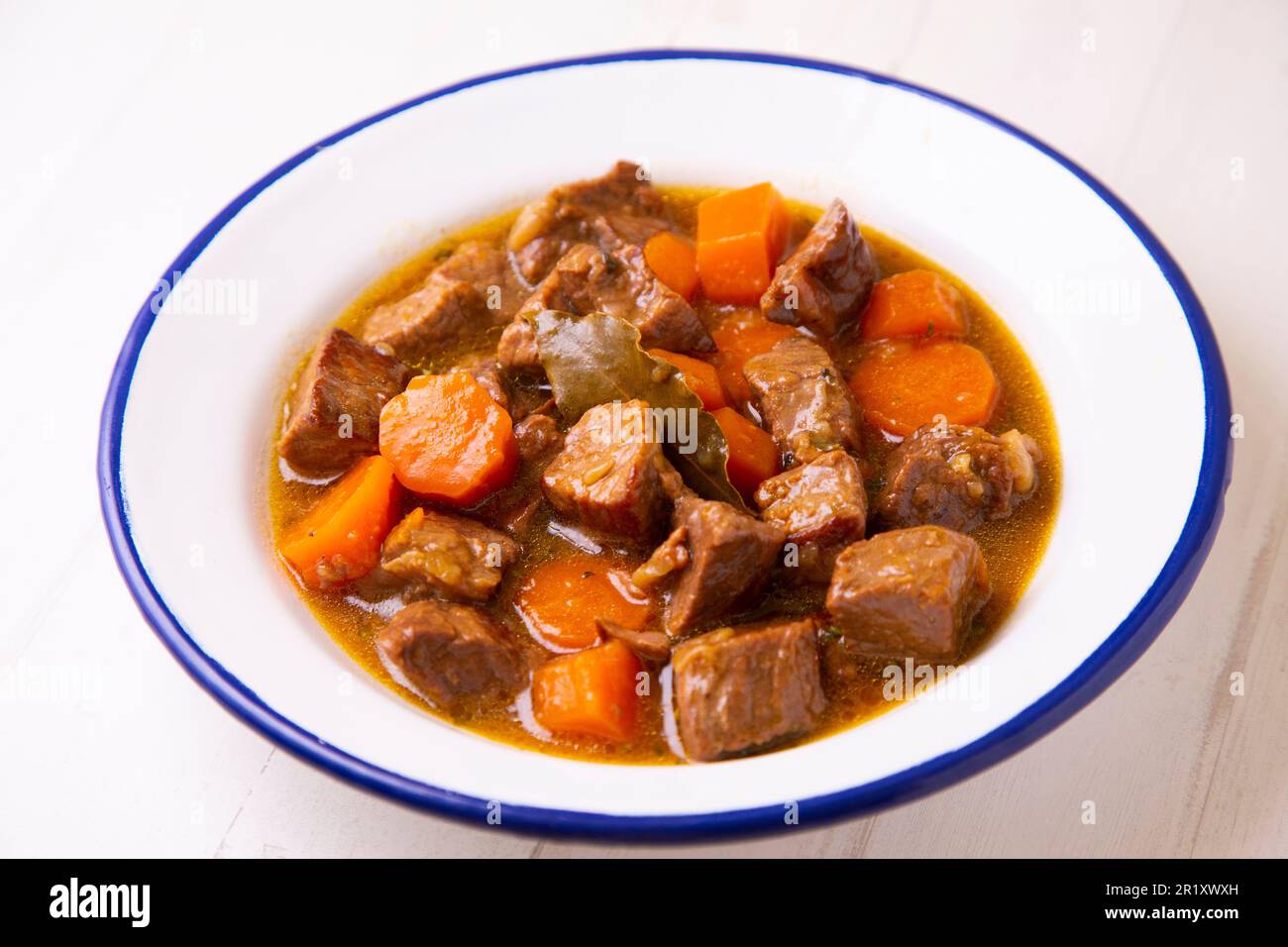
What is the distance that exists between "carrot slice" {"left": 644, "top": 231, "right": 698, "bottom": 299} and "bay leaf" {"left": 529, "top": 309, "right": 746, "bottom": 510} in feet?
2.04

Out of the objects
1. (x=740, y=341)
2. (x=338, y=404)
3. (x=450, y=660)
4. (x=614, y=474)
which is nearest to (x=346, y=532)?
(x=338, y=404)

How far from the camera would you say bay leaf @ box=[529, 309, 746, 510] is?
13.4 feet

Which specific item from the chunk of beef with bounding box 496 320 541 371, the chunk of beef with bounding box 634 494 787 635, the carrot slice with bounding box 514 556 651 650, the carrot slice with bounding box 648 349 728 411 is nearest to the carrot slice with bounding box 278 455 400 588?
the carrot slice with bounding box 514 556 651 650

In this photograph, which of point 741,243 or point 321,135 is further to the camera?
point 321,135

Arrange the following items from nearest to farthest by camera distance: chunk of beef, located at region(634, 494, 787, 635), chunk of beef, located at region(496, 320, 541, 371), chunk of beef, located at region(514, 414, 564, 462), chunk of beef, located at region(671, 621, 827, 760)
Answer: chunk of beef, located at region(671, 621, 827, 760), chunk of beef, located at region(634, 494, 787, 635), chunk of beef, located at region(514, 414, 564, 462), chunk of beef, located at region(496, 320, 541, 371)

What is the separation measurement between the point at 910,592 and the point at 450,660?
1.31 meters

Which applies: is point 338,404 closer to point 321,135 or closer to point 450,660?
point 450,660

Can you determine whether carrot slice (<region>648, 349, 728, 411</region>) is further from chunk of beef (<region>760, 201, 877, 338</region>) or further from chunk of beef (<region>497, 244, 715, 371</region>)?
chunk of beef (<region>760, 201, 877, 338</region>)

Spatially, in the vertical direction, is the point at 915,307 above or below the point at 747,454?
above

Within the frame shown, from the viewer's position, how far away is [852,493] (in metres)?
3.91

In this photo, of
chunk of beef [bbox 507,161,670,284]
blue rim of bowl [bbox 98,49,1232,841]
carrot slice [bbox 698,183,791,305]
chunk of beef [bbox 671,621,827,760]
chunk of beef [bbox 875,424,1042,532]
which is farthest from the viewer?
chunk of beef [bbox 507,161,670,284]

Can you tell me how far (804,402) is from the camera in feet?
14.0

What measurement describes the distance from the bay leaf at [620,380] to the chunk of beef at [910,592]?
0.52 m

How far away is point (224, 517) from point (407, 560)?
607mm
